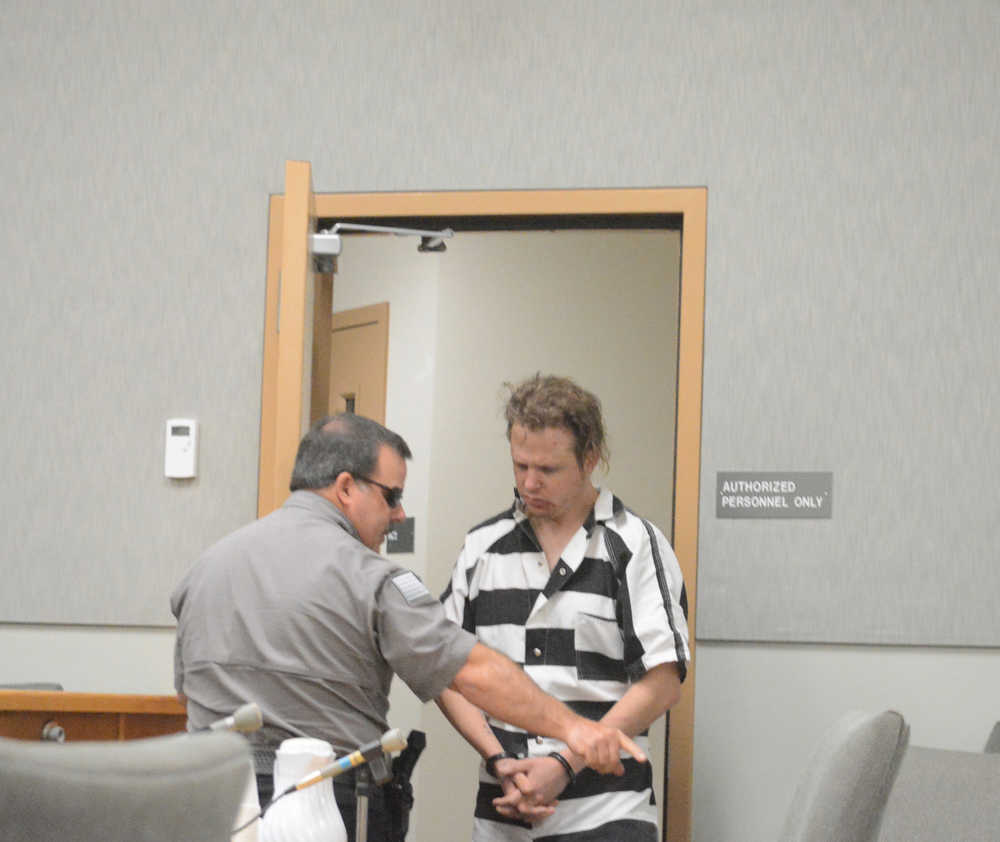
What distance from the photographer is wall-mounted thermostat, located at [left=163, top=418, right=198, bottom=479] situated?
311cm

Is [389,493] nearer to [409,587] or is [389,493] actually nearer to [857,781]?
[409,587]

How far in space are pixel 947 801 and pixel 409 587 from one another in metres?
1.21

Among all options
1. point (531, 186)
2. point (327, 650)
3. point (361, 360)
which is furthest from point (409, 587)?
point (361, 360)

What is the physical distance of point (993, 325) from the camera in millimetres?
2938

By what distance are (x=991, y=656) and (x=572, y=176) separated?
5.05 ft

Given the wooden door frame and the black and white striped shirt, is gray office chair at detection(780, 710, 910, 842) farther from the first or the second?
the wooden door frame

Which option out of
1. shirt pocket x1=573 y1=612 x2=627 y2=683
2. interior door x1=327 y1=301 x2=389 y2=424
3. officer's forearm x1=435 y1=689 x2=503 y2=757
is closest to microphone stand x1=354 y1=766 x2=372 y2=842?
officer's forearm x1=435 y1=689 x2=503 y2=757

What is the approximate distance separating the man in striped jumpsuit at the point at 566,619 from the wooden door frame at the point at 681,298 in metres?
0.47

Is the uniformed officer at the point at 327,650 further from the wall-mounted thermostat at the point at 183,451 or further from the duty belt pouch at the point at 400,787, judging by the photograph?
the wall-mounted thermostat at the point at 183,451

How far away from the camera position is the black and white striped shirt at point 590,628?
2311mm

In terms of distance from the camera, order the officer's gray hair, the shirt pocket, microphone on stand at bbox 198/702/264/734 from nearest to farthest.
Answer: microphone on stand at bbox 198/702/264/734 < the officer's gray hair < the shirt pocket

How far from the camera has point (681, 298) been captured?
3025mm

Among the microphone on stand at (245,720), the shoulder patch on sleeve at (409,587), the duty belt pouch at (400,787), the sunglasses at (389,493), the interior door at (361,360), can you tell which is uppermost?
the interior door at (361,360)

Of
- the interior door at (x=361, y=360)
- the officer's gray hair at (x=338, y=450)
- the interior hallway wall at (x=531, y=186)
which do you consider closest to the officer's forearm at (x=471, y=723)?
the officer's gray hair at (x=338, y=450)
